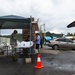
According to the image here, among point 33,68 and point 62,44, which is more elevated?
point 62,44

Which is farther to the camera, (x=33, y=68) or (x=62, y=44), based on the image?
(x=62, y=44)

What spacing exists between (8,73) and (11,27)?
384 inches

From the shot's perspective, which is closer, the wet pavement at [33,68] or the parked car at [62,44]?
the wet pavement at [33,68]

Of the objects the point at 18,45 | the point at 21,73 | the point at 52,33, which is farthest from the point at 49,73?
the point at 52,33

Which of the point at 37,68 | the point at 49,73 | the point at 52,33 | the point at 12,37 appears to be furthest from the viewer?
the point at 52,33

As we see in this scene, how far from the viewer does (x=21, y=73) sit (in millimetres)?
10031

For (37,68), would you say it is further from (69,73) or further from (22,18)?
(22,18)

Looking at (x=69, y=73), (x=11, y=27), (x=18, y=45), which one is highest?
(x=11, y=27)

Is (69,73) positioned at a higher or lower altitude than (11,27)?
lower

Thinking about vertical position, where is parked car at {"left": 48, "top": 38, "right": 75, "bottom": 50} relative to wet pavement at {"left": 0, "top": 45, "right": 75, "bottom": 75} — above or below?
above

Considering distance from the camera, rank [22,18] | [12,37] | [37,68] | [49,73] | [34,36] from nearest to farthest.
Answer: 1. [49,73]
2. [37,68]
3. [22,18]
4. [12,37]
5. [34,36]

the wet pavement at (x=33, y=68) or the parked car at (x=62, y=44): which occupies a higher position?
the parked car at (x=62, y=44)

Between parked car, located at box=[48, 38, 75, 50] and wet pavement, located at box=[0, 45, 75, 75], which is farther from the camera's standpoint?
parked car, located at box=[48, 38, 75, 50]

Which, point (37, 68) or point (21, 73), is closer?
point (21, 73)
